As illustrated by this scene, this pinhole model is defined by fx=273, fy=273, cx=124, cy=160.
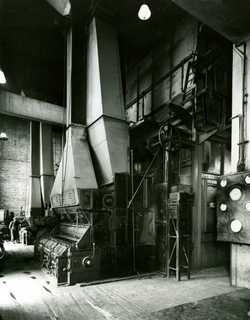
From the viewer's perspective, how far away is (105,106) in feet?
26.3

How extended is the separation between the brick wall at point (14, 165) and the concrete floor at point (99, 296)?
9.77 meters

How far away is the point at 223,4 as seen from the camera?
4941mm

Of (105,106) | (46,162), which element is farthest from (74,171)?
(46,162)

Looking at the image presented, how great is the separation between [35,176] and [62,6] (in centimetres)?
791

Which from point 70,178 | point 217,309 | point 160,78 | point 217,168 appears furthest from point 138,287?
point 160,78

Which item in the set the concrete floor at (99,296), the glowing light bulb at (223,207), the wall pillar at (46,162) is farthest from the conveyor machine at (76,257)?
the wall pillar at (46,162)

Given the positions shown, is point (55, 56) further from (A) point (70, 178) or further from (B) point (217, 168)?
(B) point (217, 168)

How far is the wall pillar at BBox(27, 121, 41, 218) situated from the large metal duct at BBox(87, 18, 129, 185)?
626cm

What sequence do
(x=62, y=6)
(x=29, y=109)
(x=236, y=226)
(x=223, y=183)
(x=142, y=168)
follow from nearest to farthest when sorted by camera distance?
1. (x=236, y=226)
2. (x=223, y=183)
3. (x=62, y=6)
4. (x=142, y=168)
5. (x=29, y=109)

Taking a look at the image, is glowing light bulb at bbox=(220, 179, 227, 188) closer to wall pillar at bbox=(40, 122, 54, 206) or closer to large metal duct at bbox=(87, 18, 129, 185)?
large metal duct at bbox=(87, 18, 129, 185)

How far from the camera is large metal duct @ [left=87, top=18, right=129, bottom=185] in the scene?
25.2 feet

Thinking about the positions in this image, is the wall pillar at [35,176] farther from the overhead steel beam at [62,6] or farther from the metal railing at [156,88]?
the overhead steel beam at [62,6]

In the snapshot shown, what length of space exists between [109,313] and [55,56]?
38.6 feet

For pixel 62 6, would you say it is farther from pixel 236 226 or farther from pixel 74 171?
pixel 236 226
